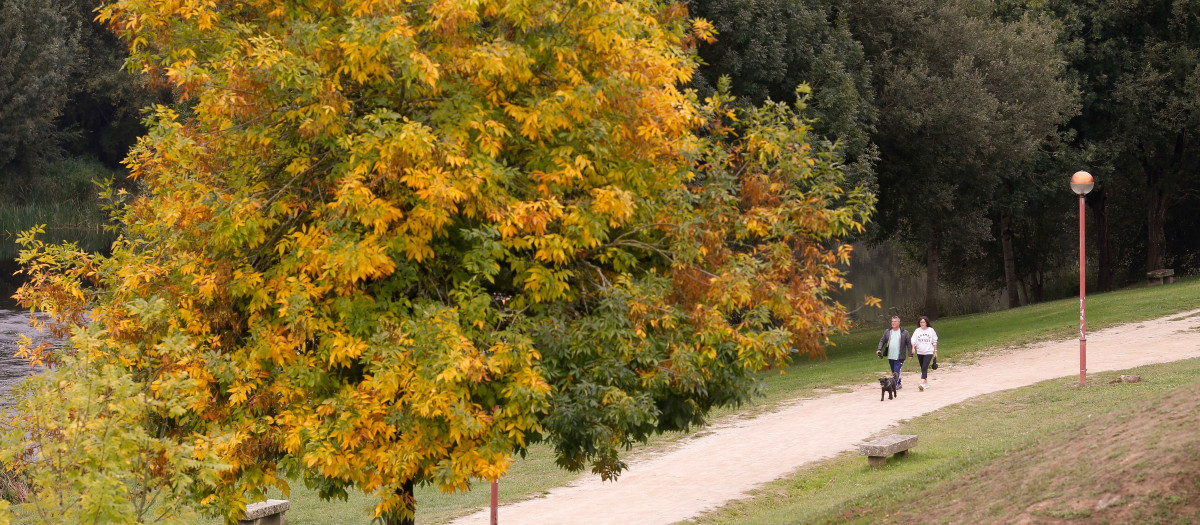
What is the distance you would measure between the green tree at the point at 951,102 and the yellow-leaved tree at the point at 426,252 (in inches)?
807

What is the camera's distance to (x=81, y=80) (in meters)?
59.8

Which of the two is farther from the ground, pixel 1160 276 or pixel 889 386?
pixel 1160 276

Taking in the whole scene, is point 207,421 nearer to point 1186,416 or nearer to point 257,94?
point 257,94

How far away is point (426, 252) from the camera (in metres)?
8.37

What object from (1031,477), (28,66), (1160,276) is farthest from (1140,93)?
(28,66)

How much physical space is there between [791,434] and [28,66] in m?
46.3

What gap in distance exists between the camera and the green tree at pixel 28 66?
2015 inches

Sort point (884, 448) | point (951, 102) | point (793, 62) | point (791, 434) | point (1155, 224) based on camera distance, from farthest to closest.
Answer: point (1155, 224) < point (951, 102) < point (793, 62) < point (791, 434) < point (884, 448)

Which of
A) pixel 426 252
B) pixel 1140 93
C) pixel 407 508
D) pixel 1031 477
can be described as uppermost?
pixel 1140 93

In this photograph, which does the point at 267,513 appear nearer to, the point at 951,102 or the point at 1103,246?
the point at 951,102

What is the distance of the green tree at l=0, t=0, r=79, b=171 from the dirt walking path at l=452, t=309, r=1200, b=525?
4324 cm

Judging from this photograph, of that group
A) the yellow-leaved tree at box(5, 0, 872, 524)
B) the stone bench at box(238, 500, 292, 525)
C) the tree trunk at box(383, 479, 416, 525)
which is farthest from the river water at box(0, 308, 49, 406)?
the tree trunk at box(383, 479, 416, 525)

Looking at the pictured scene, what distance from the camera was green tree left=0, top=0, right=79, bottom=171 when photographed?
5119cm

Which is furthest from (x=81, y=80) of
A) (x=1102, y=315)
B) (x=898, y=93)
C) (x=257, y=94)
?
(x=257, y=94)
